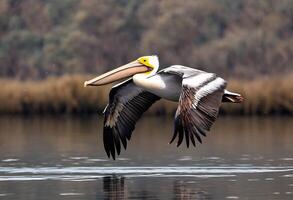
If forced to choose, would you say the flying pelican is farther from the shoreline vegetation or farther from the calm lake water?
the shoreline vegetation

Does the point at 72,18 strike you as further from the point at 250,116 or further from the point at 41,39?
the point at 250,116

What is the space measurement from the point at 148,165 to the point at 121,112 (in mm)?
910

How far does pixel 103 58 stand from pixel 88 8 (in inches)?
106

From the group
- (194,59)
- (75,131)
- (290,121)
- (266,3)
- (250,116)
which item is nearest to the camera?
(75,131)

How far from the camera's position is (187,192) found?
1106 centimetres

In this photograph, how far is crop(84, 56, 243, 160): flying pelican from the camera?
35.8 feet

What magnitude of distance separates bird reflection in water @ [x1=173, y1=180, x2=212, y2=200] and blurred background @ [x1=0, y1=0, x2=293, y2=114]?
28369 mm

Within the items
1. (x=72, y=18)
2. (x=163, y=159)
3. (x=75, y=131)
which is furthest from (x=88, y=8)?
(x=163, y=159)

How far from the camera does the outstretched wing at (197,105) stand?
10742 mm

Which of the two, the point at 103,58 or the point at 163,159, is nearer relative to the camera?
the point at 163,159

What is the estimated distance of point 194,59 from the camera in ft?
141

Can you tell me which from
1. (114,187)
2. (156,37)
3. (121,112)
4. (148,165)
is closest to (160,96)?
(121,112)

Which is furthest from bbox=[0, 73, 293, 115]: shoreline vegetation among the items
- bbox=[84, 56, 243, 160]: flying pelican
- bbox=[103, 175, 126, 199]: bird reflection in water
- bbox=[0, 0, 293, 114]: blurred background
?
bbox=[103, 175, 126, 199]: bird reflection in water

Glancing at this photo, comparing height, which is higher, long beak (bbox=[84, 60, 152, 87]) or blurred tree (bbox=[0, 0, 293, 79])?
blurred tree (bbox=[0, 0, 293, 79])
